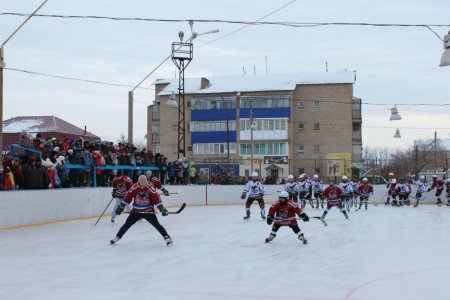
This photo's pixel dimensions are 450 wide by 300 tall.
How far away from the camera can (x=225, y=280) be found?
27.5 ft

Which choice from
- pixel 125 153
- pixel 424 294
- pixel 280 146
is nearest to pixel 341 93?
pixel 280 146

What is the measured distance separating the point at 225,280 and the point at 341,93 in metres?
49.4

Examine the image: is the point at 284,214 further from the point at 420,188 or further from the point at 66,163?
A: the point at 420,188

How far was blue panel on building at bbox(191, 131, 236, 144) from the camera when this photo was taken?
5788 centimetres

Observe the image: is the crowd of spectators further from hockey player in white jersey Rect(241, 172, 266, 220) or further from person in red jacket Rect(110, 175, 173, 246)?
hockey player in white jersey Rect(241, 172, 266, 220)

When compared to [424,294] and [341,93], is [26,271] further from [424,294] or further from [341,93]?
[341,93]

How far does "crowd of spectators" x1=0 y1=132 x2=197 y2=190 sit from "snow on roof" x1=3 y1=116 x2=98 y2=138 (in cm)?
3078

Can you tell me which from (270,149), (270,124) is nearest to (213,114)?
(270,124)

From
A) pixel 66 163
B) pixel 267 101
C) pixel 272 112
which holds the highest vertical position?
pixel 267 101

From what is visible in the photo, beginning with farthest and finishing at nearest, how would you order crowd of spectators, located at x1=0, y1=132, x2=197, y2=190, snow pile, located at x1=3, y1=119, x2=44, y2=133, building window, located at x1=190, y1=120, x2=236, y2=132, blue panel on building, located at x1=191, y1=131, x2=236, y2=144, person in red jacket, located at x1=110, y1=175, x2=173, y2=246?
building window, located at x1=190, y1=120, x2=236, y2=132 < blue panel on building, located at x1=191, y1=131, x2=236, y2=144 < snow pile, located at x1=3, y1=119, x2=44, y2=133 < crowd of spectators, located at x1=0, y1=132, x2=197, y2=190 < person in red jacket, located at x1=110, y1=175, x2=173, y2=246

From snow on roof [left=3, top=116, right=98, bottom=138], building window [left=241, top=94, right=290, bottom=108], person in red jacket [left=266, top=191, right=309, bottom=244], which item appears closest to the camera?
person in red jacket [left=266, top=191, right=309, bottom=244]

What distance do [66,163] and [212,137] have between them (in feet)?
128

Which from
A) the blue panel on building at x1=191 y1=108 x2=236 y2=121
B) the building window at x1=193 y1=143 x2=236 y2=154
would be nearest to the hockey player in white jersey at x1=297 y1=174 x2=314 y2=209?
the building window at x1=193 y1=143 x2=236 y2=154

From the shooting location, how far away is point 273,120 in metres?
56.7
